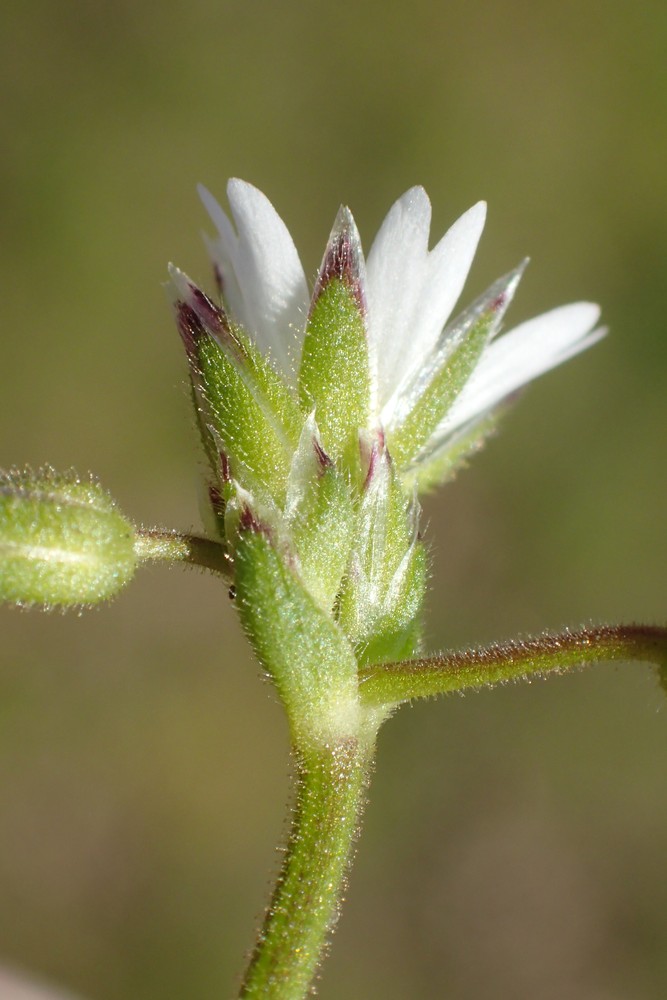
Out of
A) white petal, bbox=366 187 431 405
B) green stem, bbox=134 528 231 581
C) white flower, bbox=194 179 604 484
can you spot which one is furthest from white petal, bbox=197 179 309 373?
green stem, bbox=134 528 231 581

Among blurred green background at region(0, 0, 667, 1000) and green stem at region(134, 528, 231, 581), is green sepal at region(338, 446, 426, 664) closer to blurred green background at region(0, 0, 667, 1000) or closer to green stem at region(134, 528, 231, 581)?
green stem at region(134, 528, 231, 581)

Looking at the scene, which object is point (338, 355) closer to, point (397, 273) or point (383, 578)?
point (397, 273)

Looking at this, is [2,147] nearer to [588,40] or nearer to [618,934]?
[588,40]

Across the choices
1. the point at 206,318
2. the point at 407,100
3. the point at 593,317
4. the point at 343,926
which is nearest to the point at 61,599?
the point at 206,318

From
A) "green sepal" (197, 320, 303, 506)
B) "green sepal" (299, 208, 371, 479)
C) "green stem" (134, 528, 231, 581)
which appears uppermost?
"green sepal" (299, 208, 371, 479)

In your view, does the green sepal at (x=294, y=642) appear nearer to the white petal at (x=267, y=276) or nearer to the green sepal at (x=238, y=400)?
the green sepal at (x=238, y=400)

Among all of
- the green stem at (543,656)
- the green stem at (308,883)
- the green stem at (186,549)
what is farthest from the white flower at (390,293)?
the green stem at (308,883)

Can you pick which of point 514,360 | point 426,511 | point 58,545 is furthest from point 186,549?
point 426,511
